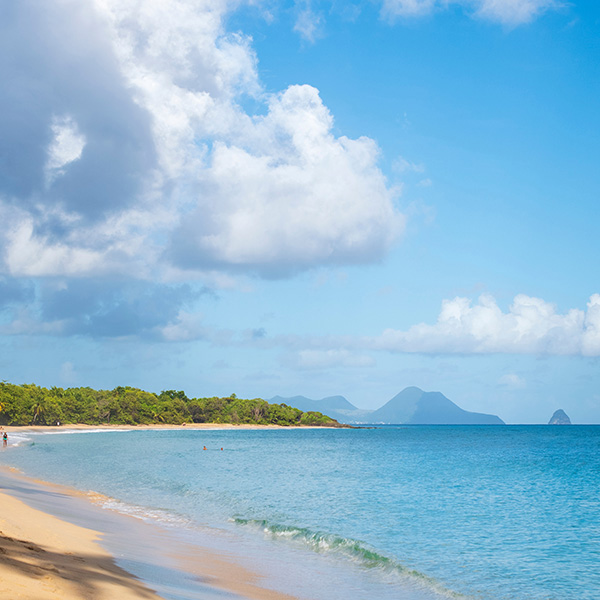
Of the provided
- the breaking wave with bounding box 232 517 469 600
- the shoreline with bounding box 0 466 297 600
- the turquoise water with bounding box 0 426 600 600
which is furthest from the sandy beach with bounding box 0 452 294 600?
the breaking wave with bounding box 232 517 469 600

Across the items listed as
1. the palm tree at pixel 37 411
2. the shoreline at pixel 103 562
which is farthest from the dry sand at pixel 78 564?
the palm tree at pixel 37 411

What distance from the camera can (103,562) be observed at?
48.3 ft

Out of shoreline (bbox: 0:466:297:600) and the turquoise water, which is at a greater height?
shoreline (bbox: 0:466:297:600)

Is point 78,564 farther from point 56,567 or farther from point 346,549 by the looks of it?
point 346,549

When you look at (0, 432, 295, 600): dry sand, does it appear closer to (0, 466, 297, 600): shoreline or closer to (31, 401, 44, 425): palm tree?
(0, 466, 297, 600): shoreline

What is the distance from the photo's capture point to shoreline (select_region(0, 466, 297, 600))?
35.9 feet

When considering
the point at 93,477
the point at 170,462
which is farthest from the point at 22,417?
the point at 93,477

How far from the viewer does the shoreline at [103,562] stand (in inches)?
431

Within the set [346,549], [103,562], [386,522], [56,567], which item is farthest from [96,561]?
[386,522]

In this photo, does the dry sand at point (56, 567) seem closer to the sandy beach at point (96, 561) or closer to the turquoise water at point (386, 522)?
the sandy beach at point (96, 561)

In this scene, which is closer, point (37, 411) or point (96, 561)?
point (96, 561)

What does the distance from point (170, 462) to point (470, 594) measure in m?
48.2

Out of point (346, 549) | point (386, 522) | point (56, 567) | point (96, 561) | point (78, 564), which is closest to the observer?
point (56, 567)

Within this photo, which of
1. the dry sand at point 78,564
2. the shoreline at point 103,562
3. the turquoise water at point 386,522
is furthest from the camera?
the turquoise water at point 386,522
